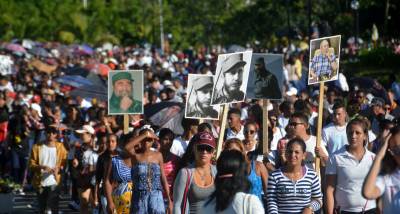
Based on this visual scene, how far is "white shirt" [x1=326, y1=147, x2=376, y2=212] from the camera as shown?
34.1 ft

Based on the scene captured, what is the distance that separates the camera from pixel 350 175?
10.4 metres

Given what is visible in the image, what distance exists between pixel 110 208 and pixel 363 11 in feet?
119

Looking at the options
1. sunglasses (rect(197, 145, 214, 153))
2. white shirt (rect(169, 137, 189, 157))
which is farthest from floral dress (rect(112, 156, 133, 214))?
A: sunglasses (rect(197, 145, 214, 153))

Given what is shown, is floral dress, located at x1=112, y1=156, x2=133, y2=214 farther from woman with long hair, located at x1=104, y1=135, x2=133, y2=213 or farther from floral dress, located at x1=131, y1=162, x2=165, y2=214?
floral dress, located at x1=131, y1=162, x2=165, y2=214

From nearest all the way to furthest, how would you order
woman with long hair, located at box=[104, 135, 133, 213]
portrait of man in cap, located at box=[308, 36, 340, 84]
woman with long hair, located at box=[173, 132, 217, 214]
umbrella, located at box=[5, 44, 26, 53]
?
1. woman with long hair, located at box=[173, 132, 217, 214]
2. woman with long hair, located at box=[104, 135, 133, 213]
3. portrait of man in cap, located at box=[308, 36, 340, 84]
4. umbrella, located at box=[5, 44, 26, 53]

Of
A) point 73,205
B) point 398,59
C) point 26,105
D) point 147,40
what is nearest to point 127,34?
point 147,40

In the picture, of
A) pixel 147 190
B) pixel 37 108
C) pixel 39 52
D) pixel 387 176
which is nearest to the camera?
pixel 387 176

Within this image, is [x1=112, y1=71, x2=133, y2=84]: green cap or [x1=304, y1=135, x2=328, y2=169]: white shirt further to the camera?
[x1=112, y1=71, x2=133, y2=84]: green cap

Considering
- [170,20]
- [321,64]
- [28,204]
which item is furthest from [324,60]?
[170,20]

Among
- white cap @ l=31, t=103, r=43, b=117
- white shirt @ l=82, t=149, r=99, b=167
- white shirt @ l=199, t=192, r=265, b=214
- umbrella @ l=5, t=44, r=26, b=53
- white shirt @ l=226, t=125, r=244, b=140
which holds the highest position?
umbrella @ l=5, t=44, r=26, b=53

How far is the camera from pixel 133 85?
50.0ft

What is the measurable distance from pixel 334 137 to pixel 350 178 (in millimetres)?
2598

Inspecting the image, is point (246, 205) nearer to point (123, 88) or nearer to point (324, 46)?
point (324, 46)

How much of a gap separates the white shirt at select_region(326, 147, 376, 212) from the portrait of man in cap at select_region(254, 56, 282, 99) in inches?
142
